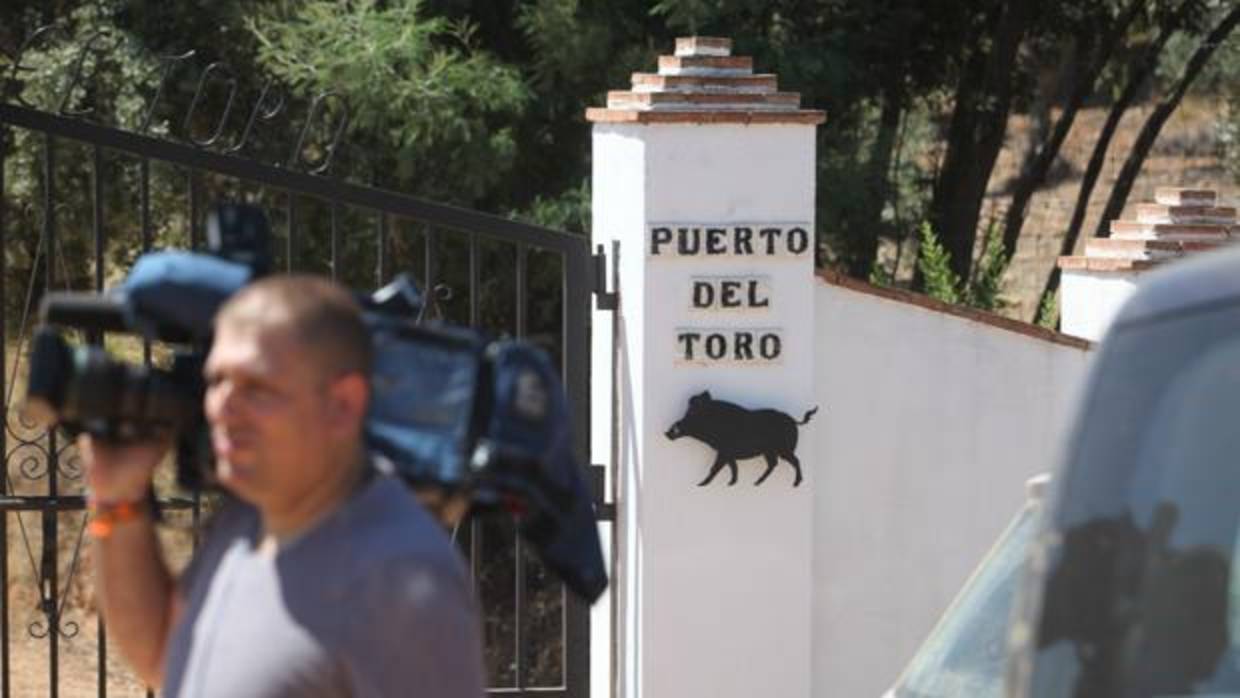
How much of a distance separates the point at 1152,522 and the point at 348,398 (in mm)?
1053

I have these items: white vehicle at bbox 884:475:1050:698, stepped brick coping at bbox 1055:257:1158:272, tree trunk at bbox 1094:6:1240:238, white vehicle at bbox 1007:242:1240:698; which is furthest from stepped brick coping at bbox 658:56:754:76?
tree trunk at bbox 1094:6:1240:238

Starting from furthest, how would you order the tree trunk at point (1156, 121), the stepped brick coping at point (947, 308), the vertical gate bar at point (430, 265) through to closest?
the tree trunk at point (1156, 121) < the stepped brick coping at point (947, 308) < the vertical gate bar at point (430, 265)

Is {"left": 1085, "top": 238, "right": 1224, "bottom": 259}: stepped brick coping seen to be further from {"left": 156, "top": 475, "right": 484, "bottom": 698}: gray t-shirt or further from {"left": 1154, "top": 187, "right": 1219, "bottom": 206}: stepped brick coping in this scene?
{"left": 156, "top": 475, "right": 484, "bottom": 698}: gray t-shirt

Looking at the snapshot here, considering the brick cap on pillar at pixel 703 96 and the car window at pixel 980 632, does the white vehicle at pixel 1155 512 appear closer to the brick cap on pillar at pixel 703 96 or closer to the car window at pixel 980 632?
the car window at pixel 980 632

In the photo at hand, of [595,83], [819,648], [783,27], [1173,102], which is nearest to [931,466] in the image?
[819,648]

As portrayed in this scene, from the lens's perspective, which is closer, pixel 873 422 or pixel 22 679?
pixel 873 422

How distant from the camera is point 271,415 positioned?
10.3 feet

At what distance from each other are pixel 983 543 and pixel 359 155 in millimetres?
4980

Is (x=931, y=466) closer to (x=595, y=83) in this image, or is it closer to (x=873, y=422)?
(x=873, y=422)

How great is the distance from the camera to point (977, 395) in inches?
327

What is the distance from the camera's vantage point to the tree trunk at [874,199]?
12750 millimetres

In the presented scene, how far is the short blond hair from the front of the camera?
124 inches

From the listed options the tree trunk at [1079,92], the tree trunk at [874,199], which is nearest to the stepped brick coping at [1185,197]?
the tree trunk at [874,199]

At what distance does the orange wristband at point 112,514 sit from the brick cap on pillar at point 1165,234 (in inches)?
249
